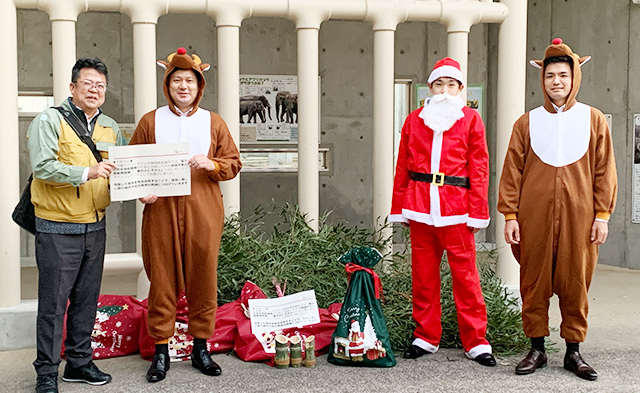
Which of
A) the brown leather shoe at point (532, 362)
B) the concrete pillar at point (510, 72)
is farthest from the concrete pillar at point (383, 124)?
the brown leather shoe at point (532, 362)

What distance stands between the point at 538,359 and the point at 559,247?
716mm

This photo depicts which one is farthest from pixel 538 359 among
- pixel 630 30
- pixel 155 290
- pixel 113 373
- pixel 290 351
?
pixel 630 30

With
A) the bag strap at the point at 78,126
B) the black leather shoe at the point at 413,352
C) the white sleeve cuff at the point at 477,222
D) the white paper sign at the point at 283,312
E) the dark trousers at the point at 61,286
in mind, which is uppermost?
the bag strap at the point at 78,126

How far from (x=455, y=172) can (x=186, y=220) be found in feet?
5.39

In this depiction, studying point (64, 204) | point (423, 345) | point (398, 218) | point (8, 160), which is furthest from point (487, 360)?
point (8, 160)

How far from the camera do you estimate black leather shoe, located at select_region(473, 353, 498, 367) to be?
427cm

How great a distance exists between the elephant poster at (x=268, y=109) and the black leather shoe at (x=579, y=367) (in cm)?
535

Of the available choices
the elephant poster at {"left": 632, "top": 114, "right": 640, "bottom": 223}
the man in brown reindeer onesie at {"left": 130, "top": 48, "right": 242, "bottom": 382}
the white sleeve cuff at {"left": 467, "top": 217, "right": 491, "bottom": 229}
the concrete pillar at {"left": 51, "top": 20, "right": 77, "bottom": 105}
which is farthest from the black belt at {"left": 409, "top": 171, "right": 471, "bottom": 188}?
the elephant poster at {"left": 632, "top": 114, "right": 640, "bottom": 223}

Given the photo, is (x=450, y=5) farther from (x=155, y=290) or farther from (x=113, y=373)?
(x=113, y=373)

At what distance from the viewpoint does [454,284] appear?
4328 millimetres

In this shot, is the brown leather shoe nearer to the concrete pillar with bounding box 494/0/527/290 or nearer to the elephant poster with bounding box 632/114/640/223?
the concrete pillar with bounding box 494/0/527/290

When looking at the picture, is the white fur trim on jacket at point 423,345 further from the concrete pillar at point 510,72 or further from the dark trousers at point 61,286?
the dark trousers at point 61,286

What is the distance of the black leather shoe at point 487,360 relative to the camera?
4.27 meters

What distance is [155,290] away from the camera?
13.1 ft
